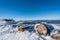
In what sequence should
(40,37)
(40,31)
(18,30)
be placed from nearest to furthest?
(40,37), (40,31), (18,30)

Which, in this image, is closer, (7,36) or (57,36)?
(57,36)

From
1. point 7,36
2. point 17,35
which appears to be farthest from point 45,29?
point 7,36

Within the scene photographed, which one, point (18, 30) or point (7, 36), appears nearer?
point (7, 36)

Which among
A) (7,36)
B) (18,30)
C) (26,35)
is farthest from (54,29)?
(7,36)

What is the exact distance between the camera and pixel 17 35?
8.98 ft

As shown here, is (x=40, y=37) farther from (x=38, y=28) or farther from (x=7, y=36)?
(x=7, y=36)

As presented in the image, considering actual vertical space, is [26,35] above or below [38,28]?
below

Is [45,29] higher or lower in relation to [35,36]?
higher

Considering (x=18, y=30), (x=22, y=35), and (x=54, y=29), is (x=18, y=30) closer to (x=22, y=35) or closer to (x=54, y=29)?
(x=22, y=35)

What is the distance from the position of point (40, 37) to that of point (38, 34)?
0.16 m

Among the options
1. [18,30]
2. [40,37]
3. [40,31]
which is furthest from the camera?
[18,30]

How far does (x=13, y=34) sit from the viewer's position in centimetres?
283

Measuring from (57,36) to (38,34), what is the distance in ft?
1.62

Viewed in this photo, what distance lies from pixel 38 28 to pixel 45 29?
20cm
